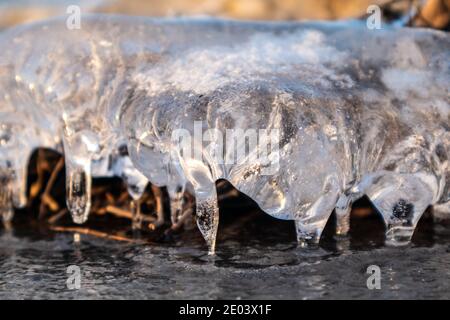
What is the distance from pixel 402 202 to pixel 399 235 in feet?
0.36

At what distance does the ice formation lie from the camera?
2562 millimetres

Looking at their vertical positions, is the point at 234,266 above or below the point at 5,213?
below

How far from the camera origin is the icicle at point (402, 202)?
2660 mm

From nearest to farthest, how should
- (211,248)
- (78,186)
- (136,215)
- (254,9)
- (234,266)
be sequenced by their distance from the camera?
(234,266) < (211,248) < (78,186) < (136,215) < (254,9)

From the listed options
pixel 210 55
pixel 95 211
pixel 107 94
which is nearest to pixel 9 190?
pixel 95 211

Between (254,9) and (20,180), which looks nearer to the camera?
(20,180)

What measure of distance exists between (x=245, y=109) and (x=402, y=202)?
0.59 m

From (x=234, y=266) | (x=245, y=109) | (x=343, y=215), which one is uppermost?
(x=245, y=109)

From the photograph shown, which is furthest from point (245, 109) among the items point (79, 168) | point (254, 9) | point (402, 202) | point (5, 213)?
point (254, 9)

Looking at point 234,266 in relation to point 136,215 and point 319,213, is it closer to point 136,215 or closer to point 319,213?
point 319,213

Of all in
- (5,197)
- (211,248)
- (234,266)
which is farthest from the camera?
(5,197)

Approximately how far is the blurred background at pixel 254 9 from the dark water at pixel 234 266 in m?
1.08

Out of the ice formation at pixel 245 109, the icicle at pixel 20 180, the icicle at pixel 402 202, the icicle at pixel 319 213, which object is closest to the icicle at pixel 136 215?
the ice formation at pixel 245 109

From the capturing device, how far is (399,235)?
268cm
